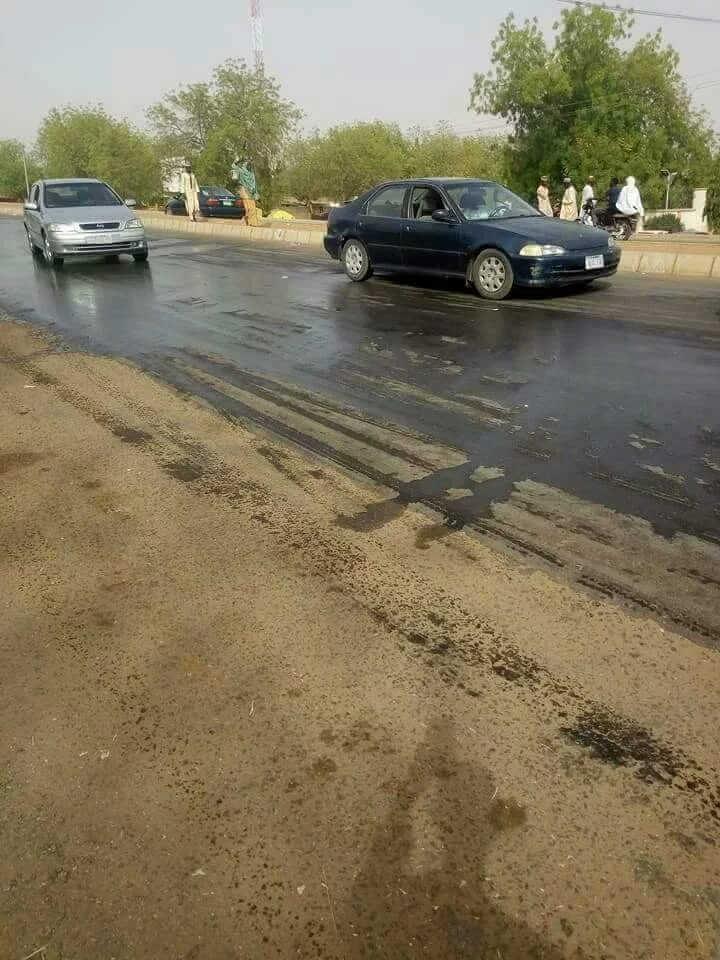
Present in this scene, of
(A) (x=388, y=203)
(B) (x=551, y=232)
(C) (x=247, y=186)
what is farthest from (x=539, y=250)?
(C) (x=247, y=186)

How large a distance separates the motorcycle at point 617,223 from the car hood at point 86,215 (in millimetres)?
12136

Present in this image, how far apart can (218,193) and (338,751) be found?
3558cm

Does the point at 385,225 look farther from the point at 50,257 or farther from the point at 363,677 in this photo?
the point at 363,677

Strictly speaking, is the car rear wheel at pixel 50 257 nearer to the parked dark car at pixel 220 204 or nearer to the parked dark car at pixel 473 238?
the parked dark car at pixel 473 238

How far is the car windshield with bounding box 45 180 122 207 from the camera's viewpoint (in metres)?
15.6

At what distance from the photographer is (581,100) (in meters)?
38.5

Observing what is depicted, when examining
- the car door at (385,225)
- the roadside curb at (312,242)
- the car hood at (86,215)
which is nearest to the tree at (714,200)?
the roadside curb at (312,242)

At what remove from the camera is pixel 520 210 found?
11.1 meters

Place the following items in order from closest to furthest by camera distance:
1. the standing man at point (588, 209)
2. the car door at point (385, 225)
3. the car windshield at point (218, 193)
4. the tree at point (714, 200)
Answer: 1. the car door at point (385, 225)
2. the tree at point (714, 200)
3. the standing man at point (588, 209)
4. the car windshield at point (218, 193)

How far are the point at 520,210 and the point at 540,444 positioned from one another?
7405 millimetres

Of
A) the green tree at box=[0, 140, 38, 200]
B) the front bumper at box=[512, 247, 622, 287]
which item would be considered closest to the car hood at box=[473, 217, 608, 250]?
the front bumper at box=[512, 247, 622, 287]

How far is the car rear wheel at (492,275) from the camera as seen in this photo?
10102mm

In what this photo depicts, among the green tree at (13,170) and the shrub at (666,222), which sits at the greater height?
the green tree at (13,170)

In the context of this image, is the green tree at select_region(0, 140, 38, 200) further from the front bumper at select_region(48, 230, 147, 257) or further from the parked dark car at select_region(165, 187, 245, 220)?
the front bumper at select_region(48, 230, 147, 257)
